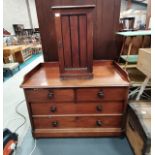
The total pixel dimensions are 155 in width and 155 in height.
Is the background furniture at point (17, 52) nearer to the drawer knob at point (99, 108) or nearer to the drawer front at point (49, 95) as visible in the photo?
the drawer front at point (49, 95)

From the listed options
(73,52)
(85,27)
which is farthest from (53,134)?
(85,27)

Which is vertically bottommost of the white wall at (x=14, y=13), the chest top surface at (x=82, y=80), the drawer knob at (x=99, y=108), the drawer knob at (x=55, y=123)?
the drawer knob at (x=55, y=123)

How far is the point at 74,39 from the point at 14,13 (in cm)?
590

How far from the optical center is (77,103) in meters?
1.29

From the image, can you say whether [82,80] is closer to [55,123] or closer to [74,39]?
[74,39]

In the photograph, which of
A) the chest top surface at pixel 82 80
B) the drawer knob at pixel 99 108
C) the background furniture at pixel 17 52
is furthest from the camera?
the background furniture at pixel 17 52

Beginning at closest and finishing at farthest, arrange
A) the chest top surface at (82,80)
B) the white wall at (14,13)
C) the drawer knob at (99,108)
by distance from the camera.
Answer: the chest top surface at (82,80) → the drawer knob at (99,108) → the white wall at (14,13)

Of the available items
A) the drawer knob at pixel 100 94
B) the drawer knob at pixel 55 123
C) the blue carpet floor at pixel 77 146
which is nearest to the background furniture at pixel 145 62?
the drawer knob at pixel 100 94

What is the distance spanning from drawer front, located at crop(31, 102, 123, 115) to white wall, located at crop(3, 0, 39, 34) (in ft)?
16.9

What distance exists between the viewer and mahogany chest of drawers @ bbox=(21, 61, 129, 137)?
121 cm

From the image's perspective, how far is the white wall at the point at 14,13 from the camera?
17.5 feet

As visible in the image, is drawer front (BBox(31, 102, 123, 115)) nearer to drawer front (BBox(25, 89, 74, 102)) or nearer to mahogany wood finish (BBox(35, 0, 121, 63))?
drawer front (BBox(25, 89, 74, 102))
